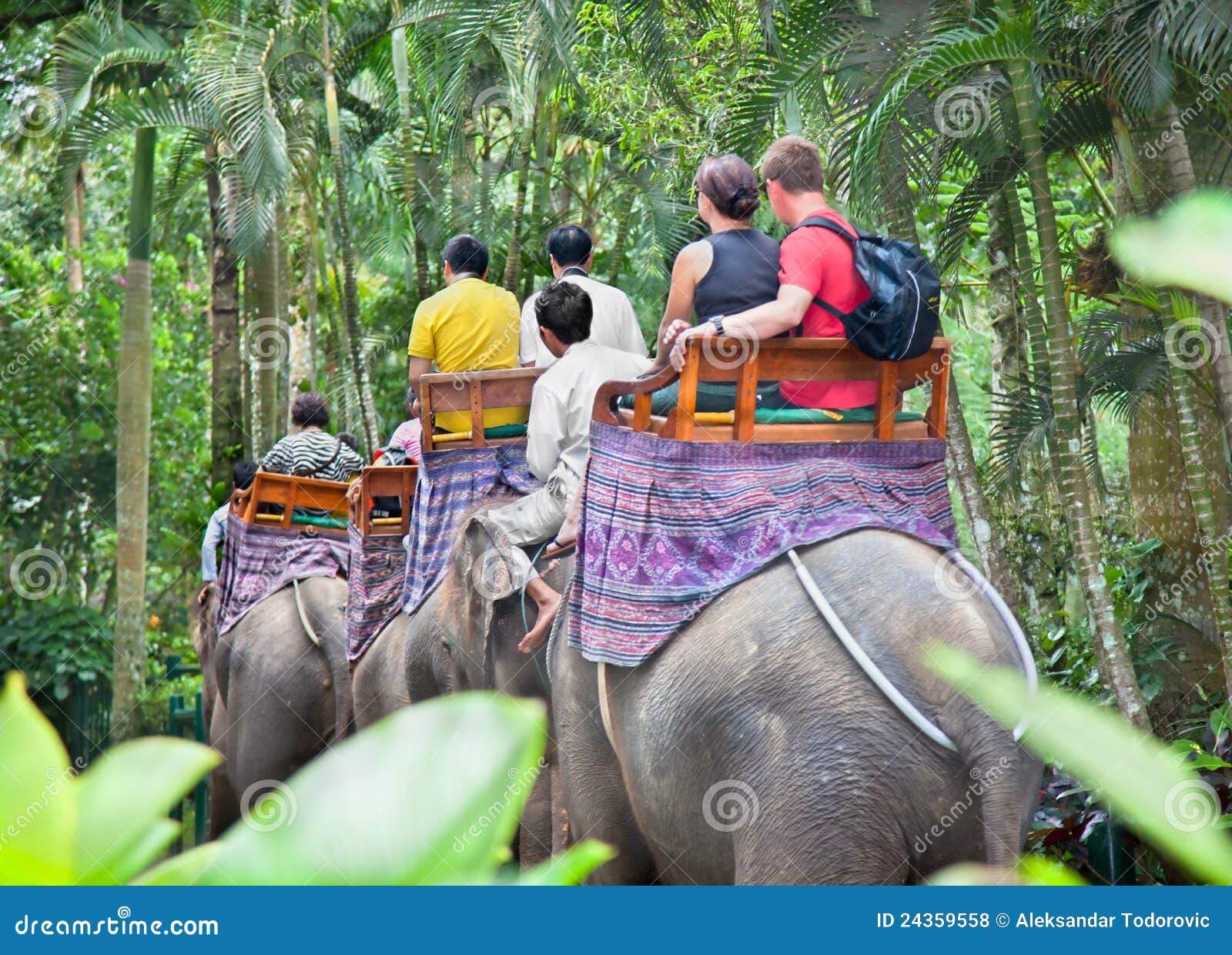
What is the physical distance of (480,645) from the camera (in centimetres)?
532

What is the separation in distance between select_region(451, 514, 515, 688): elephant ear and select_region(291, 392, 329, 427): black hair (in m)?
3.03

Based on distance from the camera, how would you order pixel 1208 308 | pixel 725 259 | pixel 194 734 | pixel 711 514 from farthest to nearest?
1. pixel 194 734
2. pixel 1208 308
3. pixel 725 259
4. pixel 711 514

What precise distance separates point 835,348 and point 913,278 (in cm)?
25

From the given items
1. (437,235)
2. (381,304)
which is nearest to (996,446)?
(437,235)

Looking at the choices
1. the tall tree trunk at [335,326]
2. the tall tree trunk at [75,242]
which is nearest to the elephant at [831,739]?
the tall tree trunk at [335,326]

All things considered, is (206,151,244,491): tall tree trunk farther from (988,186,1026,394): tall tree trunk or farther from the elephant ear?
the elephant ear

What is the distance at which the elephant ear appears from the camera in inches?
201

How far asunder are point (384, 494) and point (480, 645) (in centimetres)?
162

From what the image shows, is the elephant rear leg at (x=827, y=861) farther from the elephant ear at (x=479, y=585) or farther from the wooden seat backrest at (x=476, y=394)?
the wooden seat backrest at (x=476, y=394)

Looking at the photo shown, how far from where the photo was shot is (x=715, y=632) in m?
3.15

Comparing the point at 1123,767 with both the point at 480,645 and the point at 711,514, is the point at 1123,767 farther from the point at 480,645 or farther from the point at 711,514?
the point at 480,645

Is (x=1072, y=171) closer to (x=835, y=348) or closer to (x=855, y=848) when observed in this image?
(x=835, y=348)

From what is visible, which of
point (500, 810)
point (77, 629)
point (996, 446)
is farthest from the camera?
point (77, 629)

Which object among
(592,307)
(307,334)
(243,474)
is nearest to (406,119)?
(243,474)
